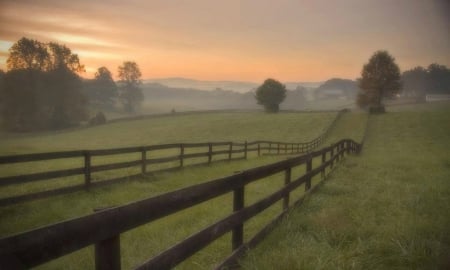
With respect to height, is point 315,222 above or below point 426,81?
below

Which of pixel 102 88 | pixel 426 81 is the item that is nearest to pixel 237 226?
pixel 102 88

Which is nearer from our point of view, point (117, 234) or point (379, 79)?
point (117, 234)

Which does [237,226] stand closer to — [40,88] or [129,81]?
[40,88]

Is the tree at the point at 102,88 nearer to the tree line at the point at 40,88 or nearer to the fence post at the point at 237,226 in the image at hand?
the tree line at the point at 40,88

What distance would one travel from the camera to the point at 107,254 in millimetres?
2326

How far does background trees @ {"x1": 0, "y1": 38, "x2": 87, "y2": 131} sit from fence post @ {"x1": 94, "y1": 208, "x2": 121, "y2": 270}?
58.2 m

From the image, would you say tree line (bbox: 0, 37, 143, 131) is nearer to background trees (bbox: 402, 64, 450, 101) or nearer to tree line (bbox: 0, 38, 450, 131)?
tree line (bbox: 0, 38, 450, 131)

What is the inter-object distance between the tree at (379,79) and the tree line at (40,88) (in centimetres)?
6089

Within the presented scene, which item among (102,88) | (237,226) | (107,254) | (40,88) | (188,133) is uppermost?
(102,88)

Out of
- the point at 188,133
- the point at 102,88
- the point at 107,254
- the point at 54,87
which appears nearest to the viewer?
the point at 107,254

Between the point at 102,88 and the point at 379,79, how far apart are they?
75292 mm

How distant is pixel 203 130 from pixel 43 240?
5021 cm

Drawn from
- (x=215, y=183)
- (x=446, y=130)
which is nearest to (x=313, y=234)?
(x=215, y=183)

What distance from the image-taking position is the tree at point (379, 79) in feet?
235
